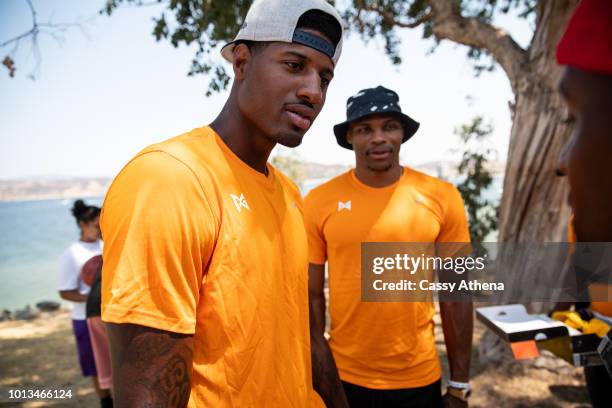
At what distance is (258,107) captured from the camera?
4.79 ft

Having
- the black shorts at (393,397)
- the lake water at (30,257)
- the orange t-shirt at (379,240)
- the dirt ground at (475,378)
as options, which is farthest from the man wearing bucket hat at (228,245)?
the lake water at (30,257)

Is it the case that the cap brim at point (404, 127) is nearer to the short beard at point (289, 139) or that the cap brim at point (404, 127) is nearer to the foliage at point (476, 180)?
the short beard at point (289, 139)

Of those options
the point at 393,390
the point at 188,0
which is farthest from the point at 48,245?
the point at 393,390

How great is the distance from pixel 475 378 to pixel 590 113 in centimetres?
502

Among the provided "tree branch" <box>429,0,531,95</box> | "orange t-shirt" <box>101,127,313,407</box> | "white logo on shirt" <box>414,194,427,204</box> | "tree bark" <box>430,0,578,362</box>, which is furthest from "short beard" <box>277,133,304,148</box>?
"tree branch" <box>429,0,531,95</box>

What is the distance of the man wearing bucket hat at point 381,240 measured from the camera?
2.59 m

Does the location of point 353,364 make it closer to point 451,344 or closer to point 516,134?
point 451,344

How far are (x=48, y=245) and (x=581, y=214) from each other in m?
72.7

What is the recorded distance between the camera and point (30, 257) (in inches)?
1982

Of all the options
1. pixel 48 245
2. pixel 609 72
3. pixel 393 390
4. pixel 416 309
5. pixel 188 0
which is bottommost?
pixel 48 245

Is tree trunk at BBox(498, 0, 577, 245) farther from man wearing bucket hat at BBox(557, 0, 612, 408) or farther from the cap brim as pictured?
man wearing bucket hat at BBox(557, 0, 612, 408)

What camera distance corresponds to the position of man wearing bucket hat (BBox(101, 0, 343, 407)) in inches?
38.9

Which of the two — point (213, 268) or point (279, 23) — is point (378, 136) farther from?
point (213, 268)

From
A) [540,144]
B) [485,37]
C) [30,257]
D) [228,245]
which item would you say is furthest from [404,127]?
[30,257]
